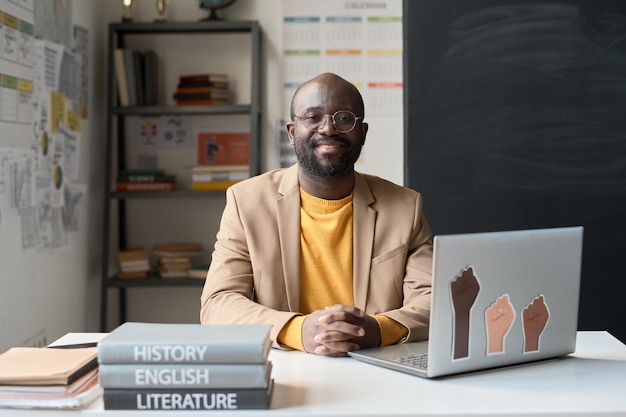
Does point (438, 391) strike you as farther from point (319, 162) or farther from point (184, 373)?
point (319, 162)

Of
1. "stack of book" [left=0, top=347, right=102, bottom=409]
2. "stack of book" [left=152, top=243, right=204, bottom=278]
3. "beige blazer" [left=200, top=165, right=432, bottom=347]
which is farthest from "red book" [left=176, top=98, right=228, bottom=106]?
"stack of book" [left=0, top=347, right=102, bottom=409]

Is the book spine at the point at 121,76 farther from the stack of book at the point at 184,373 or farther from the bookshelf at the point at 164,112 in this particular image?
the stack of book at the point at 184,373

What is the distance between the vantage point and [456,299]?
4.84ft

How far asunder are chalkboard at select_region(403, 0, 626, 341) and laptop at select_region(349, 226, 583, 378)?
60.3 inches

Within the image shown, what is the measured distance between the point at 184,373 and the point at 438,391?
1.44 ft

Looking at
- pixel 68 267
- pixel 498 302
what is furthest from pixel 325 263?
A: pixel 68 267

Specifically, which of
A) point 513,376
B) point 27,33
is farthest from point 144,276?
point 513,376

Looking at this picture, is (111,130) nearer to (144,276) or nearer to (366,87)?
(144,276)

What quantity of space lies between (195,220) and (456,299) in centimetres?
322

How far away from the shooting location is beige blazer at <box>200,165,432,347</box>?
2180 mm

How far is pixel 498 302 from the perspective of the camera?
1.55m

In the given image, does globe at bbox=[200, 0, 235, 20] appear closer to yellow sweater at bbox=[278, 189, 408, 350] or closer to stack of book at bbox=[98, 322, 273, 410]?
yellow sweater at bbox=[278, 189, 408, 350]

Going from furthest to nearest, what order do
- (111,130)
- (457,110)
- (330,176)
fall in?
(111,130) < (457,110) < (330,176)

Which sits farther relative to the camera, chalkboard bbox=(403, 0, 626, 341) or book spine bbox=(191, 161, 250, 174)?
book spine bbox=(191, 161, 250, 174)
